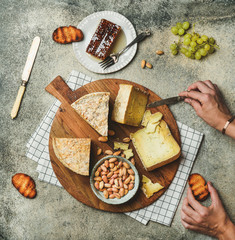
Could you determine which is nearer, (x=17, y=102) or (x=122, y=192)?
(x=122, y=192)

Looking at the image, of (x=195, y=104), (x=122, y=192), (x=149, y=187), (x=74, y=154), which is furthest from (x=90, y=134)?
(x=195, y=104)

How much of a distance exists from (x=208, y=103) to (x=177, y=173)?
593 millimetres

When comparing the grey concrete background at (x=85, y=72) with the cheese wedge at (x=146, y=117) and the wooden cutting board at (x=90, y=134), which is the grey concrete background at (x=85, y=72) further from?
the cheese wedge at (x=146, y=117)

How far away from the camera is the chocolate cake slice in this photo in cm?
220

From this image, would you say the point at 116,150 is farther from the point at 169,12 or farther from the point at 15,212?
the point at 169,12

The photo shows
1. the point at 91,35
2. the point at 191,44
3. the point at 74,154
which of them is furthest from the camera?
the point at 91,35

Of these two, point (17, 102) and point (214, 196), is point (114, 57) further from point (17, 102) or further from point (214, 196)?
point (214, 196)

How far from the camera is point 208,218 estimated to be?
212 centimetres

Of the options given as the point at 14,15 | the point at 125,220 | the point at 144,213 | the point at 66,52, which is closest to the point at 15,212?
the point at 125,220

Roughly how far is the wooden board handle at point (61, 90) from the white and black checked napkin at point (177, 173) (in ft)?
0.15

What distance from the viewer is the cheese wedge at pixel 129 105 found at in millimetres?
2076

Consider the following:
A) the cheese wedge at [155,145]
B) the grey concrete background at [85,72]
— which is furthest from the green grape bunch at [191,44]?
the cheese wedge at [155,145]

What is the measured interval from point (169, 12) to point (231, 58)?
637mm

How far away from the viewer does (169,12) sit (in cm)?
231
